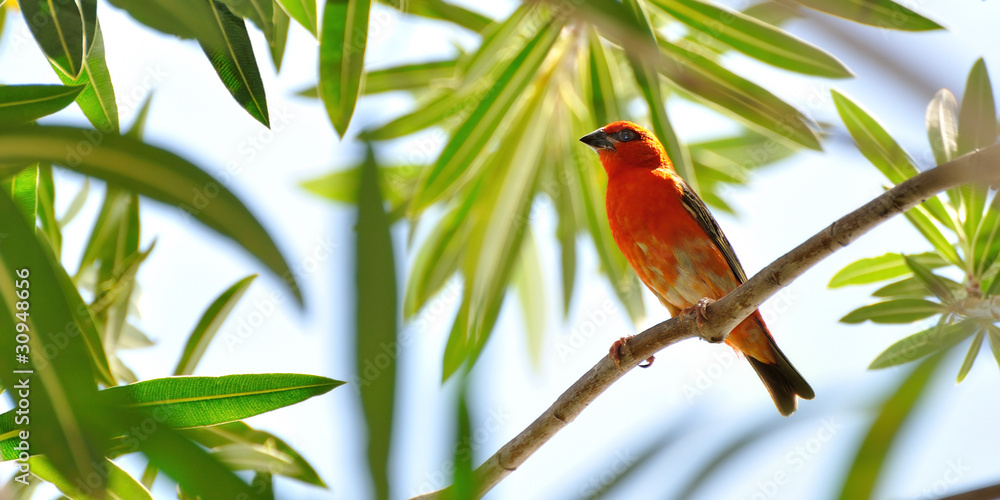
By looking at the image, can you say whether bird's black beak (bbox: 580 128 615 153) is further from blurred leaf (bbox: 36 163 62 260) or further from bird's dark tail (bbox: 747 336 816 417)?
blurred leaf (bbox: 36 163 62 260)

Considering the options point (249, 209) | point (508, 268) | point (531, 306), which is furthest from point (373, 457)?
point (531, 306)

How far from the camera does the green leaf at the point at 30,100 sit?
1639 millimetres

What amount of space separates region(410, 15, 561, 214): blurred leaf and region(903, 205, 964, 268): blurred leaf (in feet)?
5.81

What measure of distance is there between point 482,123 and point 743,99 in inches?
48.3

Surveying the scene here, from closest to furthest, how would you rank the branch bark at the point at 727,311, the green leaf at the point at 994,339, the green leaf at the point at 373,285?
the green leaf at the point at 373,285 < the branch bark at the point at 727,311 < the green leaf at the point at 994,339

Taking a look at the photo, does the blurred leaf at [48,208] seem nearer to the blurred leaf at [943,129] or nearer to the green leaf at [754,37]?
the green leaf at [754,37]

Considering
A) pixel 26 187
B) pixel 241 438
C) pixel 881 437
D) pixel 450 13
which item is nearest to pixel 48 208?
pixel 26 187

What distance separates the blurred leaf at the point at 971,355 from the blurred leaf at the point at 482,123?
2151 millimetres

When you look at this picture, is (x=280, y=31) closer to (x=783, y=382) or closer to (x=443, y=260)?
(x=443, y=260)

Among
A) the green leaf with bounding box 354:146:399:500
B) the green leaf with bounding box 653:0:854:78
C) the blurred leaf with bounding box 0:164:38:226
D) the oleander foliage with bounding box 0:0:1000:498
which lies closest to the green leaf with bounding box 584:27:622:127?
the oleander foliage with bounding box 0:0:1000:498

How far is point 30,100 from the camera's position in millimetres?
1670

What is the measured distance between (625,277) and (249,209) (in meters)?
3.51

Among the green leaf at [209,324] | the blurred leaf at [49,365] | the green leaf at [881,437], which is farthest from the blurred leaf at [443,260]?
the green leaf at [881,437]

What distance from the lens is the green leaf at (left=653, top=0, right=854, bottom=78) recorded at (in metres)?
2.92
